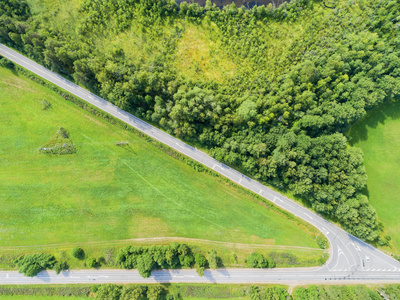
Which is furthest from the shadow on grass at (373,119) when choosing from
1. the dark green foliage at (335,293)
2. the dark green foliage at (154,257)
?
the dark green foliage at (154,257)

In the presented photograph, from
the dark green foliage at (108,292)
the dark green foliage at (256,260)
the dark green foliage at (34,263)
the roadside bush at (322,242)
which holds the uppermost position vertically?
the roadside bush at (322,242)

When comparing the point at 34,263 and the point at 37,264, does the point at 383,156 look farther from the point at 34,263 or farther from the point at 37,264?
the point at 34,263

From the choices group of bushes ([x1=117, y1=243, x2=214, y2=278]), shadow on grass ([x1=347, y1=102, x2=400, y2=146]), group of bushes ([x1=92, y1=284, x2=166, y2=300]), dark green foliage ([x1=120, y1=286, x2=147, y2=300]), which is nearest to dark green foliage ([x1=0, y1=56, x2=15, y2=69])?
group of bushes ([x1=117, y1=243, x2=214, y2=278])

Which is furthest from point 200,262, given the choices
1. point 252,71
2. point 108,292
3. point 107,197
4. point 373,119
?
point 373,119

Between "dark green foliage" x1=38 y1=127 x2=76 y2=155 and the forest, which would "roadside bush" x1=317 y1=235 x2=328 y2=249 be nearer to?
the forest

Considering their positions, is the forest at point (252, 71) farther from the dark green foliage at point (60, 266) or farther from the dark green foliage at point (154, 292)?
the dark green foliage at point (60, 266)

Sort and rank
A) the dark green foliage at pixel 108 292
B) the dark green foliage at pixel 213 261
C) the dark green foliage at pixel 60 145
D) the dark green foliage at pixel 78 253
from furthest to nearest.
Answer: the dark green foliage at pixel 60 145
the dark green foliage at pixel 78 253
the dark green foliage at pixel 108 292
the dark green foliage at pixel 213 261

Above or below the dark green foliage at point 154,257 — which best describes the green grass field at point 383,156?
above
